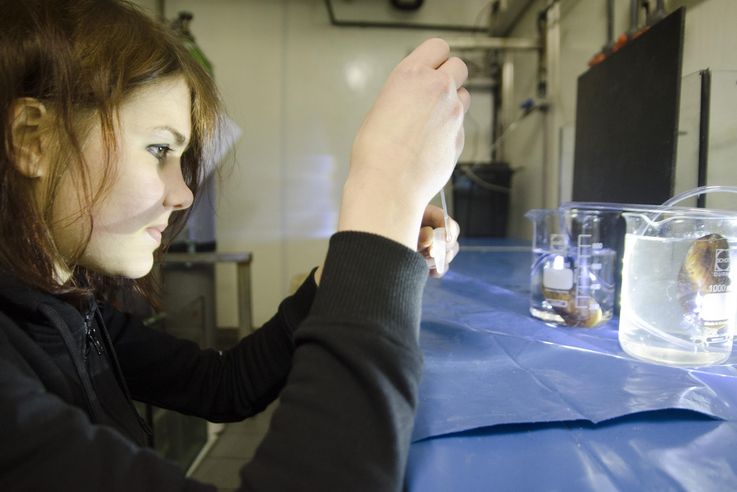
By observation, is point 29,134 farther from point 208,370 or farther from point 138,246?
point 208,370

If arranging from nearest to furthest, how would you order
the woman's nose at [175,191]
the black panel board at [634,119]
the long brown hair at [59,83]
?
the long brown hair at [59,83] → the woman's nose at [175,191] → the black panel board at [634,119]

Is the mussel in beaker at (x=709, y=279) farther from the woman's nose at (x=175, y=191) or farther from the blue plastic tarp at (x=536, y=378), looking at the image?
the woman's nose at (x=175, y=191)

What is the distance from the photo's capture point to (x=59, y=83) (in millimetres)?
380

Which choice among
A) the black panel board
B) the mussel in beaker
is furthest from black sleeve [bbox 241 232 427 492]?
the black panel board

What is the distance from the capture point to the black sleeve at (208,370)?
0.60 metres

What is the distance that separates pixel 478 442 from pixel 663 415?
0.17 meters

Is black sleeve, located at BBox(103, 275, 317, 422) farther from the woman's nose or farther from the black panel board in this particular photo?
the black panel board

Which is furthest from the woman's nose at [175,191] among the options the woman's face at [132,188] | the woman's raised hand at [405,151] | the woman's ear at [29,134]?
the woman's raised hand at [405,151]

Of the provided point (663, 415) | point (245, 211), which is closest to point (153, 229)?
Result: point (663, 415)

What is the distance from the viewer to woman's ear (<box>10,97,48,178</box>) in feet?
1.24

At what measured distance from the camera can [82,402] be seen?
0.45 m

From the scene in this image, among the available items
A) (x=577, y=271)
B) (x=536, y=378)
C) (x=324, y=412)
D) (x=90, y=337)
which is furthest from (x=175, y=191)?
(x=577, y=271)

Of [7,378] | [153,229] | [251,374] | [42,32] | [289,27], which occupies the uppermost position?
[289,27]

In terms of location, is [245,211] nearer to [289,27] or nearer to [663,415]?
[289,27]
